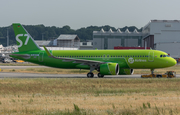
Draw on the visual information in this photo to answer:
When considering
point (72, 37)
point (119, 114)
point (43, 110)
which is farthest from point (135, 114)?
point (72, 37)

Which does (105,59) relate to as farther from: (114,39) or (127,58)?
(114,39)

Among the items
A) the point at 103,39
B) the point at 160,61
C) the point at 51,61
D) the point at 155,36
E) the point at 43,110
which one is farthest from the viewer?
the point at 103,39

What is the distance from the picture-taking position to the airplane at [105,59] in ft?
132

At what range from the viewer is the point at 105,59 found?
4144cm

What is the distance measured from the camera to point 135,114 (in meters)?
14.9

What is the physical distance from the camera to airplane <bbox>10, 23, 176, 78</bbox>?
40250 millimetres

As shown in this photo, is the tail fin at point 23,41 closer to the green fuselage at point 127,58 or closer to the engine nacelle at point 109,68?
the green fuselage at point 127,58

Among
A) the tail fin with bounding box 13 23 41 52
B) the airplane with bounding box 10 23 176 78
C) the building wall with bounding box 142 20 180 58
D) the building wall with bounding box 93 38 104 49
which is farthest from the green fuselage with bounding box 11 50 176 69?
the building wall with bounding box 93 38 104 49

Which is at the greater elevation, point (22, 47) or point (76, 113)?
point (22, 47)

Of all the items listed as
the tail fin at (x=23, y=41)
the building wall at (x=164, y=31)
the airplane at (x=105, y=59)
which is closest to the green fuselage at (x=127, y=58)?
the airplane at (x=105, y=59)

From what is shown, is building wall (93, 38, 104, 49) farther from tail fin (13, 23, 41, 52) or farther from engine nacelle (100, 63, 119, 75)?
engine nacelle (100, 63, 119, 75)

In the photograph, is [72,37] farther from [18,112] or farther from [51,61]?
[18,112]

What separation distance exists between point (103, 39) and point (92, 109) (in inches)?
5008

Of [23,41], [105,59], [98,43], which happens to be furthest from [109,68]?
[98,43]
